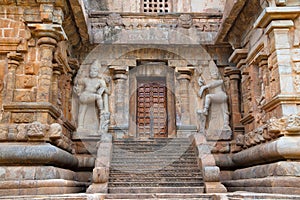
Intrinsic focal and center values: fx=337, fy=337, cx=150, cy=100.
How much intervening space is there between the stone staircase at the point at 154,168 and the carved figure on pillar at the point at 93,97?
0.89m

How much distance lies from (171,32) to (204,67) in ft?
4.50

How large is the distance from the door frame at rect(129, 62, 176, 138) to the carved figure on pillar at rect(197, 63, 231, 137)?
3.28ft

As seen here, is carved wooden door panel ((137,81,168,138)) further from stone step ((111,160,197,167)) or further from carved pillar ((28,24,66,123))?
carved pillar ((28,24,66,123))

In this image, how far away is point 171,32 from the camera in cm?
949

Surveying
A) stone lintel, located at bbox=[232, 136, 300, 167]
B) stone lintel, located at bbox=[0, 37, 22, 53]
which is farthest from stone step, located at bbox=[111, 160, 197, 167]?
stone lintel, located at bbox=[0, 37, 22, 53]

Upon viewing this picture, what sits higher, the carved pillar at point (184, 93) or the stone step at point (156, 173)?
the carved pillar at point (184, 93)

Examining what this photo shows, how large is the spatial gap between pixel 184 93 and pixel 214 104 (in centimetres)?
95

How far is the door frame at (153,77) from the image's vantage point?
991cm

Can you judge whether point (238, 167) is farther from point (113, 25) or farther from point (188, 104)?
point (113, 25)

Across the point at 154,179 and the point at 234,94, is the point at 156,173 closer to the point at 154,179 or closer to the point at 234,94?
the point at 154,179

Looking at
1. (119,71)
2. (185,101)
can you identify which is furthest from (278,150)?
(119,71)

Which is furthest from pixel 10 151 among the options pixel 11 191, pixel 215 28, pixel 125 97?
pixel 215 28

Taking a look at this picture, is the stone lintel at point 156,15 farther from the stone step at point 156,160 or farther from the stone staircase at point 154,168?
the stone step at point 156,160

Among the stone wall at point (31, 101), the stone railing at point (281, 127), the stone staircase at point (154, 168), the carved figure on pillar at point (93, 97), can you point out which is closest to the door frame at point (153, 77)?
the carved figure on pillar at point (93, 97)
